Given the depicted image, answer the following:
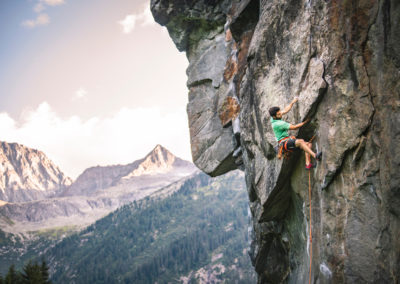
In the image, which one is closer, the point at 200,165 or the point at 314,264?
the point at 314,264

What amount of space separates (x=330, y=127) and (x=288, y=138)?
1.81 m

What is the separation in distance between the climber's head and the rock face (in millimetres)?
778

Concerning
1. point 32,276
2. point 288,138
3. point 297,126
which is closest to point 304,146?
point 288,138

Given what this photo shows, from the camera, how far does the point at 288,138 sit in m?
12.5

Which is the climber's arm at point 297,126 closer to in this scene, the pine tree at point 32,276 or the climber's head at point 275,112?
the climber's head at point 275,112

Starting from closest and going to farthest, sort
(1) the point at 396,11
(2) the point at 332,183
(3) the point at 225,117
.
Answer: (1) the point at 396,11 < (2) the point at 332,183 < (3) the point at 225,117

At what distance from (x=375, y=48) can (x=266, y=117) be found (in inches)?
234

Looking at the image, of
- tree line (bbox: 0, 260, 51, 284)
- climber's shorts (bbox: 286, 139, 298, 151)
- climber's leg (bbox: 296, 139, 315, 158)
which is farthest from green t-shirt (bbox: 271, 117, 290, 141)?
tree line (bbox: 0, 260, 51, 284)

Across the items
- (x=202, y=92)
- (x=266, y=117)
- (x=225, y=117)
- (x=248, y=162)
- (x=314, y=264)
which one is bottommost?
(x=314, y=264)

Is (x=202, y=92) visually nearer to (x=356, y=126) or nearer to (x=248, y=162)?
(x=248, y=162)

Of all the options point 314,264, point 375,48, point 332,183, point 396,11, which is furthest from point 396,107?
point 314,264

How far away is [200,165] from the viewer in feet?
76.4

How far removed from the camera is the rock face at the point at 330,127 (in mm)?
9547

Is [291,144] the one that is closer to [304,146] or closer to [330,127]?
[304,146]
